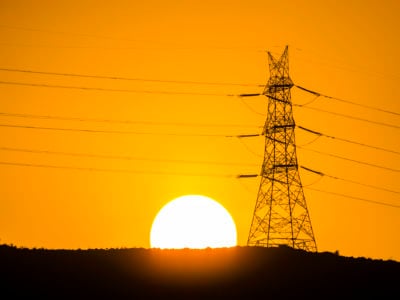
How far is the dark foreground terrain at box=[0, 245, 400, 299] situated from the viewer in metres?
41.0

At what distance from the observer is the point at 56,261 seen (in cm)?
4566

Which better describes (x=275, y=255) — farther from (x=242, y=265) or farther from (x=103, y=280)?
(x=103, y=280)

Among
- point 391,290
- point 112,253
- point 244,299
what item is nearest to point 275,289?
point 244,299

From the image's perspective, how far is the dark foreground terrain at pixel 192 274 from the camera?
40969mm

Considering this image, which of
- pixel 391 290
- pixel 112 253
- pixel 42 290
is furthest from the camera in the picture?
pixel 112 253

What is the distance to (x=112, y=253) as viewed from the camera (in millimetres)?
48406

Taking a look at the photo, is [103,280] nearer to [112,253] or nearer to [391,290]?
[112,253]

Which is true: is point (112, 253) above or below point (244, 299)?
above

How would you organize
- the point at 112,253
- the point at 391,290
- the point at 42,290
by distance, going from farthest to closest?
the point at 112,253 < the point at 391,290 < the point at 42,290

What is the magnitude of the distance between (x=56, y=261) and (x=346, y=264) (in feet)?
52.4

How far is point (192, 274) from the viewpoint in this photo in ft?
148

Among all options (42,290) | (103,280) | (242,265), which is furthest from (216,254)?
(42,290)

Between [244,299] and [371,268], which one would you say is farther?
[371,268]

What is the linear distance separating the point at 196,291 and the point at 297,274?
20.1ft
